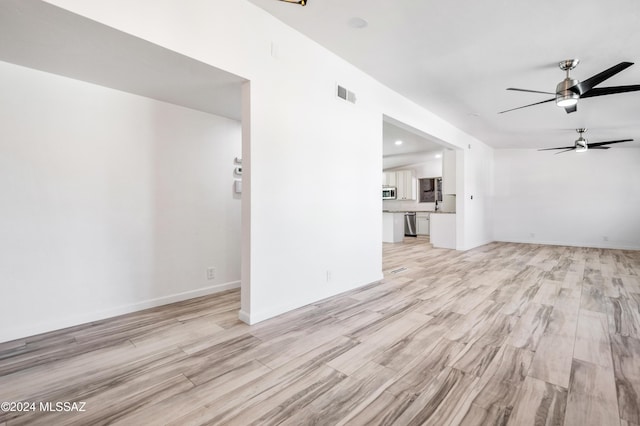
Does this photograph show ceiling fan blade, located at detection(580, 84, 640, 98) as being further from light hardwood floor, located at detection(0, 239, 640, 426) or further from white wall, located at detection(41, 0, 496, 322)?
white wall, located at detection(41, 0, 496, 322)

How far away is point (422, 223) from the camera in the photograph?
9859 mm

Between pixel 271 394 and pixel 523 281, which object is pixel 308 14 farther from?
pixel 523 281

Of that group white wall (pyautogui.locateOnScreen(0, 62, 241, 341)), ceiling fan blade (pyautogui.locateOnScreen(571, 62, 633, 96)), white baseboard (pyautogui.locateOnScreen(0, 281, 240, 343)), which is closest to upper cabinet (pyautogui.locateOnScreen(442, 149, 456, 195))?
ceiling fan blade (pyautogui.locateOnScreen(571, 62, 633, 96))

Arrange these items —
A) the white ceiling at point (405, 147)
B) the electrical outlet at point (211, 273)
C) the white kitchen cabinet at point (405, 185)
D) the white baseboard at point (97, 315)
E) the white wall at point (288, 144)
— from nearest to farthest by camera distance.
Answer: the white wall at point (288, 144) < the white baseboard at point (97, 315) < the electrical outlet at point (211, 273) < the white ceiling at point (405, 147) < the white kitchen cabinet at point (405, 185)

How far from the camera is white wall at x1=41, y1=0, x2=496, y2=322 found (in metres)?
2.10

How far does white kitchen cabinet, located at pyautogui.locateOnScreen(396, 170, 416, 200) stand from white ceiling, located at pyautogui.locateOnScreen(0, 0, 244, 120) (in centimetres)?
813

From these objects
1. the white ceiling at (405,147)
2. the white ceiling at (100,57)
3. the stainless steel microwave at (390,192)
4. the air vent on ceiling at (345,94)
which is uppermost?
the white ceiling at (405,147)

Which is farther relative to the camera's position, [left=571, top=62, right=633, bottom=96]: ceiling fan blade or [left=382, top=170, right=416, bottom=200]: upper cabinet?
[left=382, top=170, right=416, bottom=200]: upper cabinet

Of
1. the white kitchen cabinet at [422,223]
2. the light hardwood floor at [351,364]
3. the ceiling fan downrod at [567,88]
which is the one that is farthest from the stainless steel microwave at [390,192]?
the light hardwood floor at [351,364]

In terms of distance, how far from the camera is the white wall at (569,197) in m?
7.29

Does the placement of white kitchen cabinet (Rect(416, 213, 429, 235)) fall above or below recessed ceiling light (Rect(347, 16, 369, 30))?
below

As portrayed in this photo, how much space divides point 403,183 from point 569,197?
472 cm

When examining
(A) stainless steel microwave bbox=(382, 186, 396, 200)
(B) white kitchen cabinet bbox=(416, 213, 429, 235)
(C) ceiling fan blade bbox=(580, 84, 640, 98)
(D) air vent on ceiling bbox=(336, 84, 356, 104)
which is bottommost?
(B) white kitchen cabinet bbox=(416, 213, 429, 235)

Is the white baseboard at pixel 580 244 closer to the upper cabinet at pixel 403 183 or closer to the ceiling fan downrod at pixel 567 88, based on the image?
the upper cabinet at pixel 403 183
